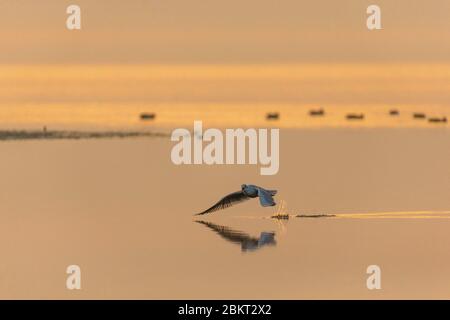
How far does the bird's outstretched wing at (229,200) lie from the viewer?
28734 mm

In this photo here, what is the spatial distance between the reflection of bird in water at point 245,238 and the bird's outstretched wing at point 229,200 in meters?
0.54

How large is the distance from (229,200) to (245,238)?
1.38 meters

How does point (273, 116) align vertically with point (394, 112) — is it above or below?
below

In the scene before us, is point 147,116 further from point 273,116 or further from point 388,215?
point 388,215

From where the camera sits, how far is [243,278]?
25.7 meters

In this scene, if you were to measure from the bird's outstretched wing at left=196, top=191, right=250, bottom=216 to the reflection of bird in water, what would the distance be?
536 mm

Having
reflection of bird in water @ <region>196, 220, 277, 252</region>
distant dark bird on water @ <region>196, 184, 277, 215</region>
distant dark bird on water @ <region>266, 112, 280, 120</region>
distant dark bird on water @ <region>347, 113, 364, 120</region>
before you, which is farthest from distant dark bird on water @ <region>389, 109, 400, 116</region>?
reflection of bird in water @ <region>196, 220, 277, 252</region>

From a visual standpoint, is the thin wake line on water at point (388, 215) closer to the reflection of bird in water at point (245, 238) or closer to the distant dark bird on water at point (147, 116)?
the reflection of bird in water at point (245, 238)

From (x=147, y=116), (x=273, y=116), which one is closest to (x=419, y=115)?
(x=273, y=116)

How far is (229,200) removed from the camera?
2900 centimetres

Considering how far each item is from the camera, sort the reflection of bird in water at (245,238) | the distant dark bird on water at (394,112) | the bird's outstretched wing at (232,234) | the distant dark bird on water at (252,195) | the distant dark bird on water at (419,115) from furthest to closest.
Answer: the distant dark bird on water at (394,112) < the distant dark bird on water at (419,115) < the distant dark bird on water at (252,195) < the bird's outstretched wing at (232,234) < the reflection of bird in water at (245,238)

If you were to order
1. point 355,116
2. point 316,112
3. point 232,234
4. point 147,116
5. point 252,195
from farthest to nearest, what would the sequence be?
point 316,112 → point 355,116 → point 147,116 → point 252,195 → point 232,234

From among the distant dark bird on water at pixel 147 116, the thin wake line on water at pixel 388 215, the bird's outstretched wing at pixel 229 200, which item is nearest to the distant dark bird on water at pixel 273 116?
the distant dark bird on water at pixel 147 116

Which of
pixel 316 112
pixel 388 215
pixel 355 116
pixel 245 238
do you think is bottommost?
pixel 245 238
